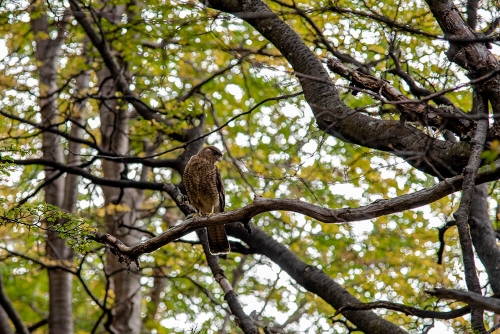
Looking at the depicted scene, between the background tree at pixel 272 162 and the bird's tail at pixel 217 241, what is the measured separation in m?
0.11

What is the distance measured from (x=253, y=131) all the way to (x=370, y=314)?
510 cm

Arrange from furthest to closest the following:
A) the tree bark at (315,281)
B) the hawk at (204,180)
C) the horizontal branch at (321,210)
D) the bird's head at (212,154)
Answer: the bird's head at (212,154)
the hawk at (204,180)
the tree bark at (315,281)
the horizontal branch at (321,210)

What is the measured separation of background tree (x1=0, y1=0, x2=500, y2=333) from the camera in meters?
3.74

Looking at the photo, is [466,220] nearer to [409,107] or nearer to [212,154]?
[409,107]

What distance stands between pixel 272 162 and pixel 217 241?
296 centimetres

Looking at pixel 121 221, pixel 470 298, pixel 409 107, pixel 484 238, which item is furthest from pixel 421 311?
pixel 121 221

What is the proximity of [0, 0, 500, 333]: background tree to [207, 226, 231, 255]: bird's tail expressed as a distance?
114 millimetres

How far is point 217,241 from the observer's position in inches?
232

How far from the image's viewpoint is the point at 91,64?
27.3 feet

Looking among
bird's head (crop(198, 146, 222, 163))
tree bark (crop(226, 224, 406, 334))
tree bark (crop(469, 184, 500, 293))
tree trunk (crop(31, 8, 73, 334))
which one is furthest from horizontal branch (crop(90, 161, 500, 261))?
tree trunk (crop(31, 8, 73, 334))

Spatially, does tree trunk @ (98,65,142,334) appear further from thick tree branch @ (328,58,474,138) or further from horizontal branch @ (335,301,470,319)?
horizontal branch @ (335,301,470,319)

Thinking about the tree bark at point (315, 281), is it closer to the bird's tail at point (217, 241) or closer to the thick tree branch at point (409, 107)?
the bird's tail at point (217, 241)

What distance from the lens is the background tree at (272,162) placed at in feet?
12.3

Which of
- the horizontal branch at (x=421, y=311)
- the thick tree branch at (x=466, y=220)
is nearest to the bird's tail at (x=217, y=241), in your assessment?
the horizontal branch at (x=421, y=311)
